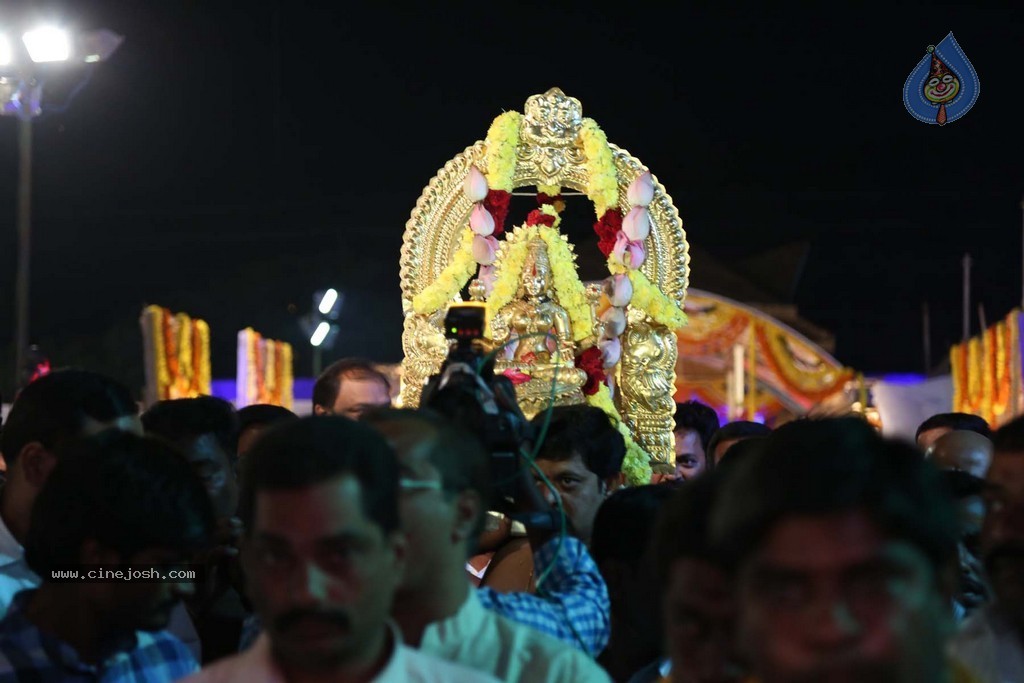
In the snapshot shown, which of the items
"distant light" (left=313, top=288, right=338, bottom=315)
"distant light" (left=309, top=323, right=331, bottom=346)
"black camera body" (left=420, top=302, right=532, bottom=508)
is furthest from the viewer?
"distant light" (left=309, top=323, right=331, bottom=346)

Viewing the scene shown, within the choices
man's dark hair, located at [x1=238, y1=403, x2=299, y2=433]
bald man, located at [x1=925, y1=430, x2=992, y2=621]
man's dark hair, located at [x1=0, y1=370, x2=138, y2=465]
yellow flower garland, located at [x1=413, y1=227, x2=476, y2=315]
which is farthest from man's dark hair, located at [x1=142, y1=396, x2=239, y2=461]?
yellow flower garland, located at [x1=413, y1=227, x2=476, y2=315]

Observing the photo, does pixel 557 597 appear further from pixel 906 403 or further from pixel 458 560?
pixel 906 403

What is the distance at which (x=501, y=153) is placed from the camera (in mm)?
8477

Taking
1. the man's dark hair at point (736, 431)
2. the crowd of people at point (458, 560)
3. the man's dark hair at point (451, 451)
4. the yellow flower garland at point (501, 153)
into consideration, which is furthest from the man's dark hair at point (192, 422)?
the yellow flower garland at point (501, 153)

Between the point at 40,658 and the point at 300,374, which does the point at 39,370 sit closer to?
the point at 40,658

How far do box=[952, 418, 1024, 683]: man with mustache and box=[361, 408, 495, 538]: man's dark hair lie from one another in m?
0.84

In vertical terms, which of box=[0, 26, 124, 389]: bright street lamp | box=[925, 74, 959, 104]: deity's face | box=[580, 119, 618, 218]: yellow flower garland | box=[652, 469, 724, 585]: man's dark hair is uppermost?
box=[0, 26, 124, 389]: bright street lamp

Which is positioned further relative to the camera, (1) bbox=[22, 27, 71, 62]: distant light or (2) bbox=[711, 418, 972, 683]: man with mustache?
(1) bbox=[22, 27, 71, 62]: distant light

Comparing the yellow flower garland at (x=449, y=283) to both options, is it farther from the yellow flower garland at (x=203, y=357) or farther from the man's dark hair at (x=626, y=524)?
the yellow flower garland at (x=203, y=357)

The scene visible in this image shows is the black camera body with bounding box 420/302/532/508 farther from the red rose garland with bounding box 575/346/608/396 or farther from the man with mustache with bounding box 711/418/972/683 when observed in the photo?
the red rose garland with bounding box 575/346/608/396

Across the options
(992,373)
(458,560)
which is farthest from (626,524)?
(992,373)

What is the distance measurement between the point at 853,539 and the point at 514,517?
142cm

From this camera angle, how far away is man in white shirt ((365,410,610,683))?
2395mm

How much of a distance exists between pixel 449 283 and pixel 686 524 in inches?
253
